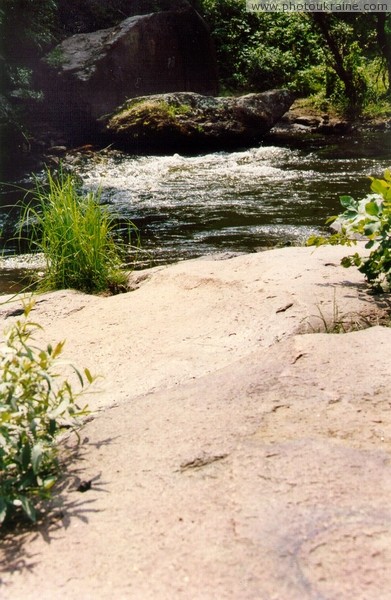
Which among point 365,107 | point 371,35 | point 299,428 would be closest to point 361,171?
point 365,107

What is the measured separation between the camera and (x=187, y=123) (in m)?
12.8

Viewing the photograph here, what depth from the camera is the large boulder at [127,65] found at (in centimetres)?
1445

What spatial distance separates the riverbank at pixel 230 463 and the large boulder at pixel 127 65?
11623mm

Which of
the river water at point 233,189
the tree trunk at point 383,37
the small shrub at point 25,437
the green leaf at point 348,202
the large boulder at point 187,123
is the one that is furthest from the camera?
the tree trunk at point 383,37

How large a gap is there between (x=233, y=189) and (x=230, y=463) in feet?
26.2

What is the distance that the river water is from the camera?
25.0 feet

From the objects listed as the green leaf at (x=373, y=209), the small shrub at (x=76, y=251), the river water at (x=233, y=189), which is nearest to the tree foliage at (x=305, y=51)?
the river water at (x=233, y=189)

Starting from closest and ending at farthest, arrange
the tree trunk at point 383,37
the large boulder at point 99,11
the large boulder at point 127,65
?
the large boulder at point 127,65 < the tree trunk at point 383,37 < the large boulder at point 99,11

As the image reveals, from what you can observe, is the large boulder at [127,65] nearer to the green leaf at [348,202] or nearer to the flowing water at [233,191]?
the flowing water at [233,191]

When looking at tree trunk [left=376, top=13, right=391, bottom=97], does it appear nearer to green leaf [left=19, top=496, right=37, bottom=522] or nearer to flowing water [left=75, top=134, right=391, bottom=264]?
flowing water [left=75, top=134, right=391, bottom=264]

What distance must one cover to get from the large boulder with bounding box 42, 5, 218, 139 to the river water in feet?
8.38

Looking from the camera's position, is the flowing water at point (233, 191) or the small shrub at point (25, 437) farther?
the flowing water at point (233, 191)

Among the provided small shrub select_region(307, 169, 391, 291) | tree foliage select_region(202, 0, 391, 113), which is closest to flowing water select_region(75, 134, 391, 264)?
tree foliage select_region(202, 0, 391, 113)

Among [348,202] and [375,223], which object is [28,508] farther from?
[348,202]
